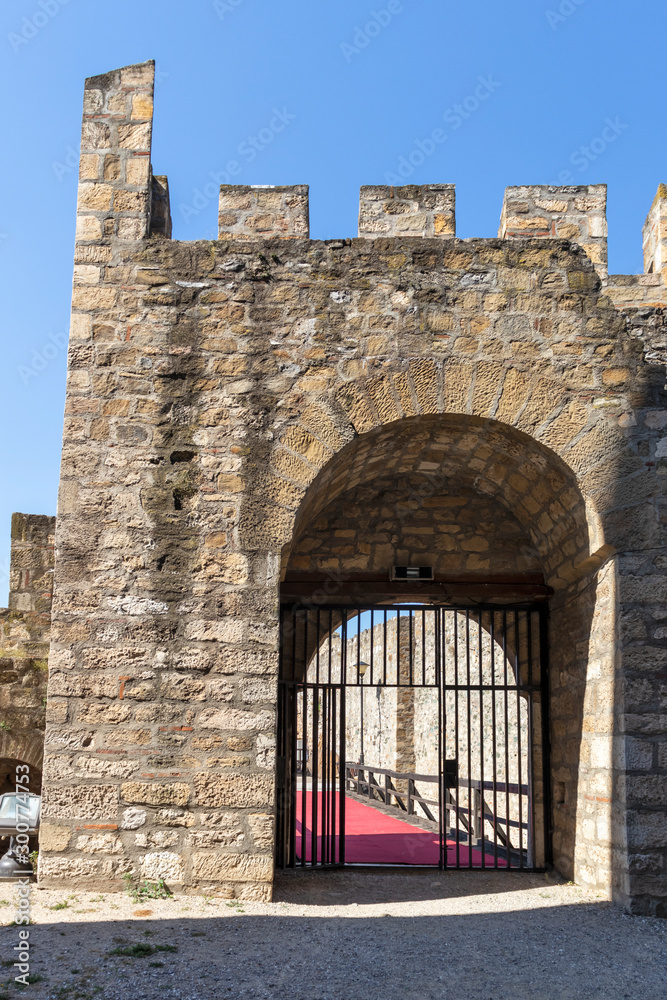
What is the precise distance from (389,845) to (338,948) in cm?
441

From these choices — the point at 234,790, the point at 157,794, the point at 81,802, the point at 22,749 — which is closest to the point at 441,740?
the point at 234,790

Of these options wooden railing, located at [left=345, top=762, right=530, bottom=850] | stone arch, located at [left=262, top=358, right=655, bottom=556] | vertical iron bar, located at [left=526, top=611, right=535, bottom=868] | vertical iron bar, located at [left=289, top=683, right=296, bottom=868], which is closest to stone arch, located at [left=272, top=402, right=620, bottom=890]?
stone arch, located at [left=262, top=358, right=655, bottom=556]

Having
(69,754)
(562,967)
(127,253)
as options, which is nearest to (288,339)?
(127,253)

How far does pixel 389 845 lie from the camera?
25.1 feet

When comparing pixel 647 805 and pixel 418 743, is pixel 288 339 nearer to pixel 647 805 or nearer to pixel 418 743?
pixel 647 805

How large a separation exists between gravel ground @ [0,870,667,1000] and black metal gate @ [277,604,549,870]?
925mm

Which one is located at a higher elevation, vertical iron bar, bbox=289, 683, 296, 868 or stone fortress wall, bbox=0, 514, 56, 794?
stone fortress wall, bbox=0, 514, 56, 794

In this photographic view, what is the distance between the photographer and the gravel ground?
2.97 meters

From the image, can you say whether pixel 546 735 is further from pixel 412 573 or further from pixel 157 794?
pixel 157 794

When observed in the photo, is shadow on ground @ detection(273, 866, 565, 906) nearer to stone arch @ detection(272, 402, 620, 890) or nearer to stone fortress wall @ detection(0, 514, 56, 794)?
stone arch @ detection(272, 402, 620, 890)

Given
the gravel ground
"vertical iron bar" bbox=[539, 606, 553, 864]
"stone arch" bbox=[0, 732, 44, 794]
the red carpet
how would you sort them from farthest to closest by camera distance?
the red carpet → "stone arch" bbox=[0, 732, 44, 794] → "vertical iron bar" bbox=[539, 606, 553, 864] → the gravel ground

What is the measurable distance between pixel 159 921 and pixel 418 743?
35.2 feet

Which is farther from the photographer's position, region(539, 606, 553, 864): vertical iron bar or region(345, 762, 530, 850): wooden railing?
region(345, 762, 530, 850): wooden railing

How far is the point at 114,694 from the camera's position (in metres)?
4.23
